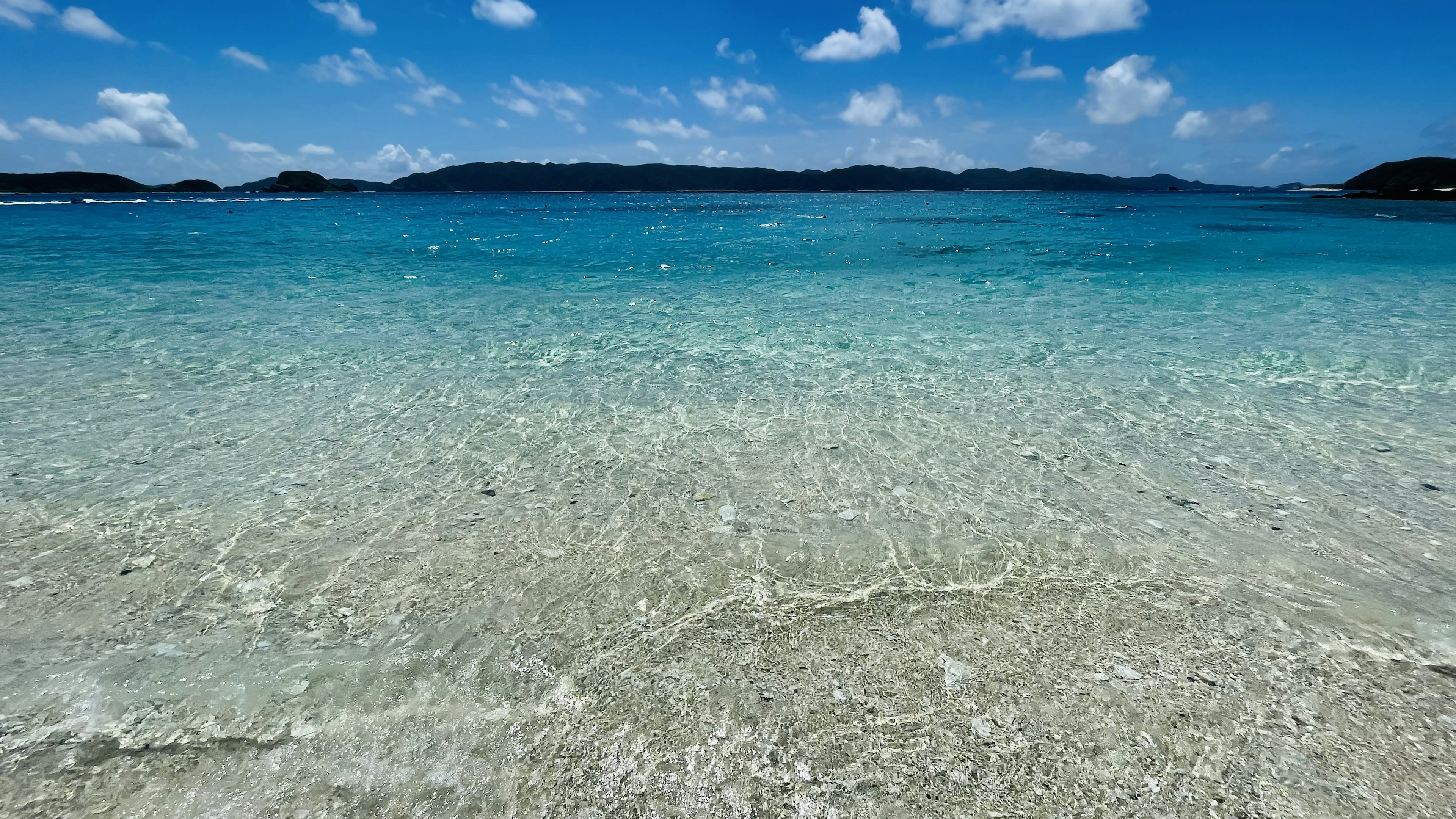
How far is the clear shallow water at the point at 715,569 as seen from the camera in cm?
299

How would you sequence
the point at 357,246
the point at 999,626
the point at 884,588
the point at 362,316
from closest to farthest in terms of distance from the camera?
the point at 999,626
the point at 884,588
the point at 362,316
the point at 357,246

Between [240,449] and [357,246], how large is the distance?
2998 cm

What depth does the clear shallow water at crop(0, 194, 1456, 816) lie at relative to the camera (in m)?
2.99

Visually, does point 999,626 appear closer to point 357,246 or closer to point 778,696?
point 778,696

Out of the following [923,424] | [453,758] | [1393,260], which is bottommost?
[453,758]

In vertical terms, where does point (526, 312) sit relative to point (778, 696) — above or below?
above

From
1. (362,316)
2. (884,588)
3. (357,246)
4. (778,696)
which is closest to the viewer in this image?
(778,696)

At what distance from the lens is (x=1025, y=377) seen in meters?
8.96

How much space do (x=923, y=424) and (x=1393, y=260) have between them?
94.1 feet

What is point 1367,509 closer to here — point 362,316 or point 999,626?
point 999,626

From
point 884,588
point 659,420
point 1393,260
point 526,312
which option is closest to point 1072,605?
point 884,588

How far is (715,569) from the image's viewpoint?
4531mm

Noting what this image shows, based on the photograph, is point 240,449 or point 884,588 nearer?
point 884,588

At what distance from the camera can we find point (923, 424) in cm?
720
